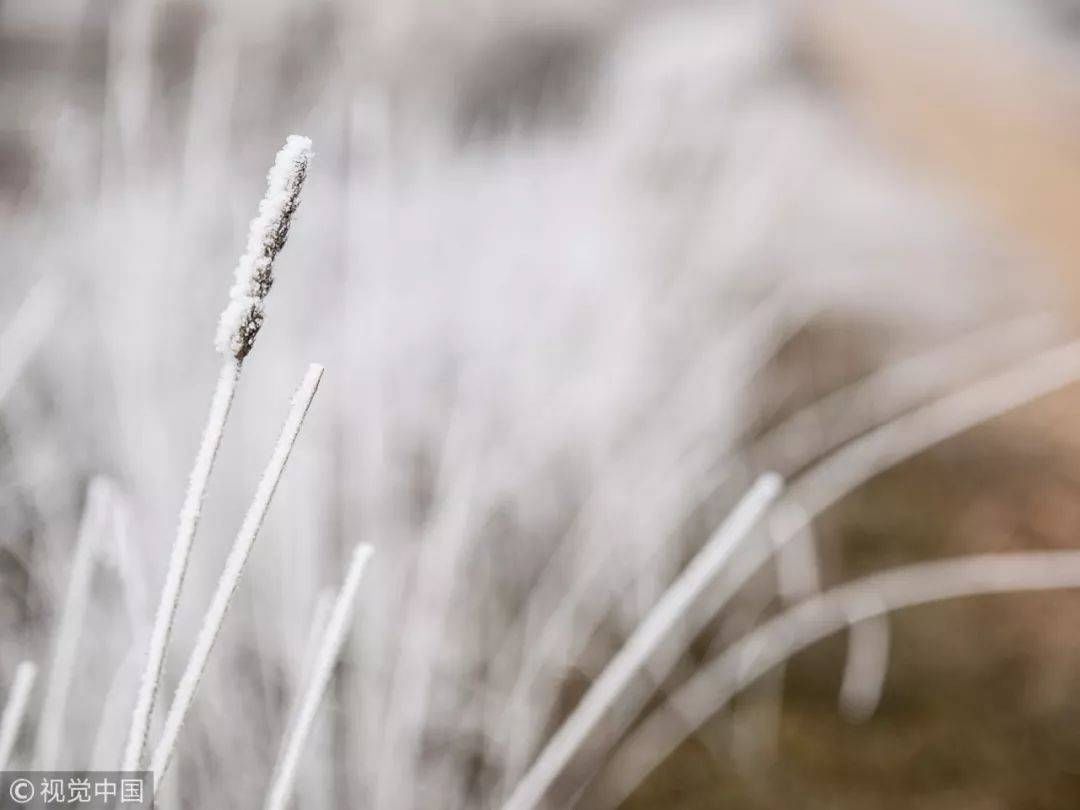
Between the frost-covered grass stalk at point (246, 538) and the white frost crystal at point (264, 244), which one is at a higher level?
the white frost crystal at point (264, 244)

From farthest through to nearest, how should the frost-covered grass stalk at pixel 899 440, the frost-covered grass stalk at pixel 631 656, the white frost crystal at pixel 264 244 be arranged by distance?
1. the frost-covered grass stalk at pixel 899 440
2. the frost-covered grass stalk at pixel 631 656
3. the white frost crystal at pixel 264 244

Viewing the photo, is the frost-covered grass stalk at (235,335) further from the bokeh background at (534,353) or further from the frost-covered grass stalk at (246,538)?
the bokeh background at (534,353)

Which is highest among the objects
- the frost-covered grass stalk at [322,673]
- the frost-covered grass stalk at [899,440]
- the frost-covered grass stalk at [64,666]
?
the frost-covered grass stalk at [899,440]

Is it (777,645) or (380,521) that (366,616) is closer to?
(380,521)

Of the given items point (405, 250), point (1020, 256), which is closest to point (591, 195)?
point (405, 250)

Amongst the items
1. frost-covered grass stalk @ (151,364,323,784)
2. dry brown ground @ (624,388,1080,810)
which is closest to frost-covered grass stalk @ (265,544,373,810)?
frost-covered grass stalk @ (151,364,323,784)

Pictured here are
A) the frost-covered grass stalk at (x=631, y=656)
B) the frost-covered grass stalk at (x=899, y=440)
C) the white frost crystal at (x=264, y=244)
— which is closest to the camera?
the white frost crystal at (x=264, y=244)

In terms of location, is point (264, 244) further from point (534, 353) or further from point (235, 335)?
point (534, 353)

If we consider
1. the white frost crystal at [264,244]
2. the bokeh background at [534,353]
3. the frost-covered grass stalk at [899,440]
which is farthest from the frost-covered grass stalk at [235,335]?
the frost-covered grass stalk at [899,440]
